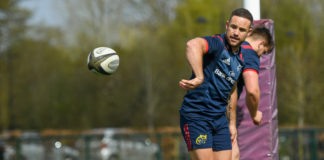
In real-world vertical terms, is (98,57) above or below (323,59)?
above

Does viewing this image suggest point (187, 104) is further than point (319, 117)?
No

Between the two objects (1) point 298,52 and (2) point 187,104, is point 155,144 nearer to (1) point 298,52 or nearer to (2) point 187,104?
(2) point 187,104

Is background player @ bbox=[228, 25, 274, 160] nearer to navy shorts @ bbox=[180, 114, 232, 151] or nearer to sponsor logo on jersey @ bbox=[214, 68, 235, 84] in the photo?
sponsor logo on jersey @ bbox=[214, 68, 235, 84]

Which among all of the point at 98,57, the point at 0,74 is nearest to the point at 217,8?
the point at 0,74

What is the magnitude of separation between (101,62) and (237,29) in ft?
6.33

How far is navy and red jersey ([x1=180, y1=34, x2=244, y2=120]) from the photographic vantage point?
478 cm

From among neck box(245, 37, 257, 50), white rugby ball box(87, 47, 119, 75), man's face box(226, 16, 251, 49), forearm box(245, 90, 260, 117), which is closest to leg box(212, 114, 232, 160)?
forearm box(245, 90, 260, 117)

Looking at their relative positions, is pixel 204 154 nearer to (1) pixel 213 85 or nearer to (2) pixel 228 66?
(1) pixel 213 85

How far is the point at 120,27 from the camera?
114 feet

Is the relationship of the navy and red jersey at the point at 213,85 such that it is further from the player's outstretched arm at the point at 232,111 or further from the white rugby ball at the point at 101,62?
the white rugby ball at the point at 101,62

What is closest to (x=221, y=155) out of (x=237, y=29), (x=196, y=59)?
(x=196, y=59)

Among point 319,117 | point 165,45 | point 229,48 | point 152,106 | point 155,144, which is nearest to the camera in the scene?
point 229,48

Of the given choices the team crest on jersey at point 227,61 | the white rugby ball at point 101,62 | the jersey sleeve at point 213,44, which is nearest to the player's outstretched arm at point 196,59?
the jersey sleeve at point 213,44

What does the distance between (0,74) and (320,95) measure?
788 inches
